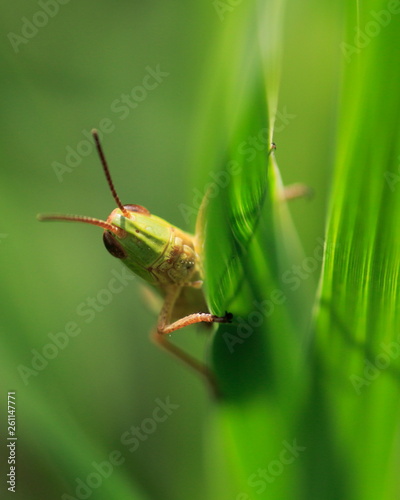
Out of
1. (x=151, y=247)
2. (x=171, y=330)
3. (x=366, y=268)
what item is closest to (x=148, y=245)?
(x=151, y=247)

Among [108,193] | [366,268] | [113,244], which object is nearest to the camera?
[366,268]

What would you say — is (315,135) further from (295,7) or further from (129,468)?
(129,468)

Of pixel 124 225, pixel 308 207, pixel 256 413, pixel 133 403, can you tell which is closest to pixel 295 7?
pixel 308 207

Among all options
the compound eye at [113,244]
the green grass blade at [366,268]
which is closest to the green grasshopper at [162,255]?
the compound eye at [113,244]

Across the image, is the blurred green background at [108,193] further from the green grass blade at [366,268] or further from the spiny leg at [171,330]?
the green grass blade at [366,268]

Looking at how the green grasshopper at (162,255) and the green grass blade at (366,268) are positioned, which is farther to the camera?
the green grasshopper at (162,255)

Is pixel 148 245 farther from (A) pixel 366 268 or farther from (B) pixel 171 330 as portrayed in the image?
(A) pixel 366 268

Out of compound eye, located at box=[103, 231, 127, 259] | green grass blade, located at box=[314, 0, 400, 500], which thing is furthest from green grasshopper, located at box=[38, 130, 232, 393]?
green grass blade, located at box=[314, 0, 400, 500]
